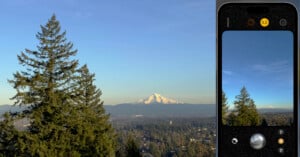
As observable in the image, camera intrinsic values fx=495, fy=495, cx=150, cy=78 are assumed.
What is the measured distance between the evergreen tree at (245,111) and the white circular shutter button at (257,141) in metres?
0.06

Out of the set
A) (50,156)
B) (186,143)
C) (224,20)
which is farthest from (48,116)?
(224,20)

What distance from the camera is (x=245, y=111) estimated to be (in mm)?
2463

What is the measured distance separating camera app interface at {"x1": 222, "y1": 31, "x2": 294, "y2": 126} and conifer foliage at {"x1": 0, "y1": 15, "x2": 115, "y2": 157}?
122 ft

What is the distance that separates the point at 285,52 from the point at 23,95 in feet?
138

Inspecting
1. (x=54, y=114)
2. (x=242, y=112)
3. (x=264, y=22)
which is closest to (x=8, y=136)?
(x=54, y=114)

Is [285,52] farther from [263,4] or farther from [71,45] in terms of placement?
[71,45]

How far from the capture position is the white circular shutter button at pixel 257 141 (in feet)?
7.78

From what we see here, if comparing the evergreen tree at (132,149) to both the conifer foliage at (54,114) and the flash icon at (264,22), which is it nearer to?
the conifer foliage at (54,114)

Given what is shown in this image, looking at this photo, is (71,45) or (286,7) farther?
(71,45)

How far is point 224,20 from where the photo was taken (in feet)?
8.20

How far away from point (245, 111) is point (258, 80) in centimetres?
18

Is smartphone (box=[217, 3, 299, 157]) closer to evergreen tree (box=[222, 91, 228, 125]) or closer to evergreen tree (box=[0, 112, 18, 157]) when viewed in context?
evergreen tree (box=[222, 91, 228, 125])

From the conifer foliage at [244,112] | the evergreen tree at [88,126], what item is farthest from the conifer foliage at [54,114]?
the conifer foliage at [244,112]

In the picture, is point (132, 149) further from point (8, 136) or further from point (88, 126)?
point (8, 136)
